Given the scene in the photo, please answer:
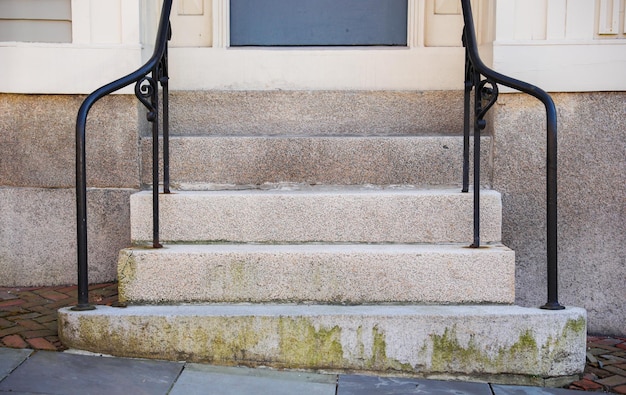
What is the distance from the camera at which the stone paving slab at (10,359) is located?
3.16 metres

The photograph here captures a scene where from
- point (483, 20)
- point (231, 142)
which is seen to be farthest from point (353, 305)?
point (483, 20)

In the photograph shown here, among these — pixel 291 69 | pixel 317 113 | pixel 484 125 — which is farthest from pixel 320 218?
pixel 291 69

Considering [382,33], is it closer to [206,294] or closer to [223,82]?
[223,82]

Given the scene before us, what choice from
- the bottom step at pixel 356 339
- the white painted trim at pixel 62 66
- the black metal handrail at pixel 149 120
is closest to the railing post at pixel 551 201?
the bottom step at pixel 356 339

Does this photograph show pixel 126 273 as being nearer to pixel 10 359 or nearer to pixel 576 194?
pixel 10 359

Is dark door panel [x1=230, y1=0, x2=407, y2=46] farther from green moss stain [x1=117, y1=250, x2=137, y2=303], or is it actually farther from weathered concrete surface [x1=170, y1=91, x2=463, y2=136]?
green moss stain [x1=117, y1=250, x2=137, y2=303]

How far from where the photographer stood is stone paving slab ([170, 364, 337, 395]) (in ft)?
10.3

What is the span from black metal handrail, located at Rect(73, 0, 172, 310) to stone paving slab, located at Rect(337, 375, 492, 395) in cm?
117

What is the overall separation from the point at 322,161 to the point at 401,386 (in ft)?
4.86

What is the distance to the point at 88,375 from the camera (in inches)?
125

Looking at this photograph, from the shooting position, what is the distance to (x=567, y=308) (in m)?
3.43

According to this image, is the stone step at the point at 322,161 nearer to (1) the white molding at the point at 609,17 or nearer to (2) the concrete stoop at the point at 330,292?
(2) the concrete stoop at the point at 330,292

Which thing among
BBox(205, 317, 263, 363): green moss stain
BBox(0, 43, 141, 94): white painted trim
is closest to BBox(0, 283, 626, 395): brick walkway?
BBox(205, 317, 263, 363): green moss stain

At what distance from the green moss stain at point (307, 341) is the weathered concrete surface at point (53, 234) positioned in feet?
4.64
